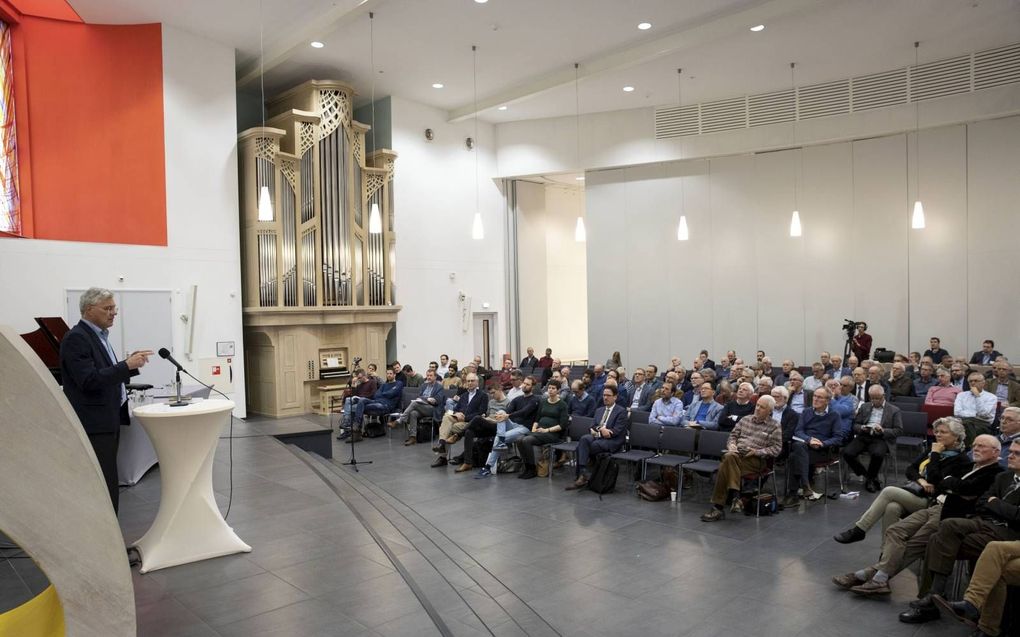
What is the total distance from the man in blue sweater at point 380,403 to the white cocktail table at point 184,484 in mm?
6473

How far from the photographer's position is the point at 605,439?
279 inches

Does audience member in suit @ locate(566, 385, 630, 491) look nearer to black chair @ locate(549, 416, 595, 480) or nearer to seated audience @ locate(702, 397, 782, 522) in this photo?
black chair @ locate(549, 416, 595, 480)

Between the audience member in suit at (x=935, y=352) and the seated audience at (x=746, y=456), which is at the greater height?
the audience member in suit at (x=935, y=352)

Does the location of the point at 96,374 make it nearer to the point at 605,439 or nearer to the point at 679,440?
the point at 605,439

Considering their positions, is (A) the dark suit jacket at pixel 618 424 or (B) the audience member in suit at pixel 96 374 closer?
(B) the audience member in suit at pixel 96 374

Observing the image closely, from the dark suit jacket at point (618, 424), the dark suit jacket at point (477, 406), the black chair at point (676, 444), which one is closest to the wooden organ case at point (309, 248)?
the dark suit jacket at point (477, 406)

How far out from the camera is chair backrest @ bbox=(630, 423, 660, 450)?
7.01 m

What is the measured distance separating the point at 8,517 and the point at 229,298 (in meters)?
10.1

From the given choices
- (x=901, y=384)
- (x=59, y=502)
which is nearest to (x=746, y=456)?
(x=901, y=384)

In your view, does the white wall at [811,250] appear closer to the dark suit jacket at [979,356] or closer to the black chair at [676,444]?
the dark suit jacket at [979,356]

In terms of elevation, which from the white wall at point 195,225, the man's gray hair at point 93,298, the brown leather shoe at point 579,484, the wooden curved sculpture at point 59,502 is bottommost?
the brown leather shoe at point 579,484

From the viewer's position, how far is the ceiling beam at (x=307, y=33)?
32.0 ft

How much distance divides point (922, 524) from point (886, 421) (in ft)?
9.35

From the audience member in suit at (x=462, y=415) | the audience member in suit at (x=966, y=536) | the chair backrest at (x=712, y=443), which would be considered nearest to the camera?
the audience member in suit at (x=966, y=536)
